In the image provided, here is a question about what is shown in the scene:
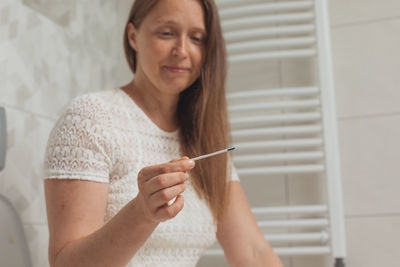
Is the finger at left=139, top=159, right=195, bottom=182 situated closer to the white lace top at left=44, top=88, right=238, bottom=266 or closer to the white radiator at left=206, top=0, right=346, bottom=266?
the white lace top at left=44, top=88, right=238, bottom=266

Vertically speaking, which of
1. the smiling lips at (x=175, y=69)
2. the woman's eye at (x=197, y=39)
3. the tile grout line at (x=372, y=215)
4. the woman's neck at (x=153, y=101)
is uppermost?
the woman's eye at (x=197, y=39)

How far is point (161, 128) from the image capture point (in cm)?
91

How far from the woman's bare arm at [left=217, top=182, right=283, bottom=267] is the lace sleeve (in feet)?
1.02

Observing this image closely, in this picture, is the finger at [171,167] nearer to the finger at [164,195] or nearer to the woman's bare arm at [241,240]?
the finger at [164,195]

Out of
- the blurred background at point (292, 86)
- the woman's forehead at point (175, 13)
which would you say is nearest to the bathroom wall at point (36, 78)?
the blurred background at point (292, 86)

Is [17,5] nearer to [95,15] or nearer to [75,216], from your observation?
[95,15]

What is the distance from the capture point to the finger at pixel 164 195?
1.78ft

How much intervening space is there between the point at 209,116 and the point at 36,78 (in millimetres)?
453

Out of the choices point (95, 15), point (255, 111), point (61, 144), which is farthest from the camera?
point (95, 15)

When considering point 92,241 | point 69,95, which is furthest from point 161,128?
point 69,95

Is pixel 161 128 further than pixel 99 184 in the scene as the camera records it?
Yes

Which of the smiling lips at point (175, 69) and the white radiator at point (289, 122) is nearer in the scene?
the smiling lips at point (175, 69)

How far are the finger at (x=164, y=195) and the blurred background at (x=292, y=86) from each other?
55cm

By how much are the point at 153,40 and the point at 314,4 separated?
0.58 meters
